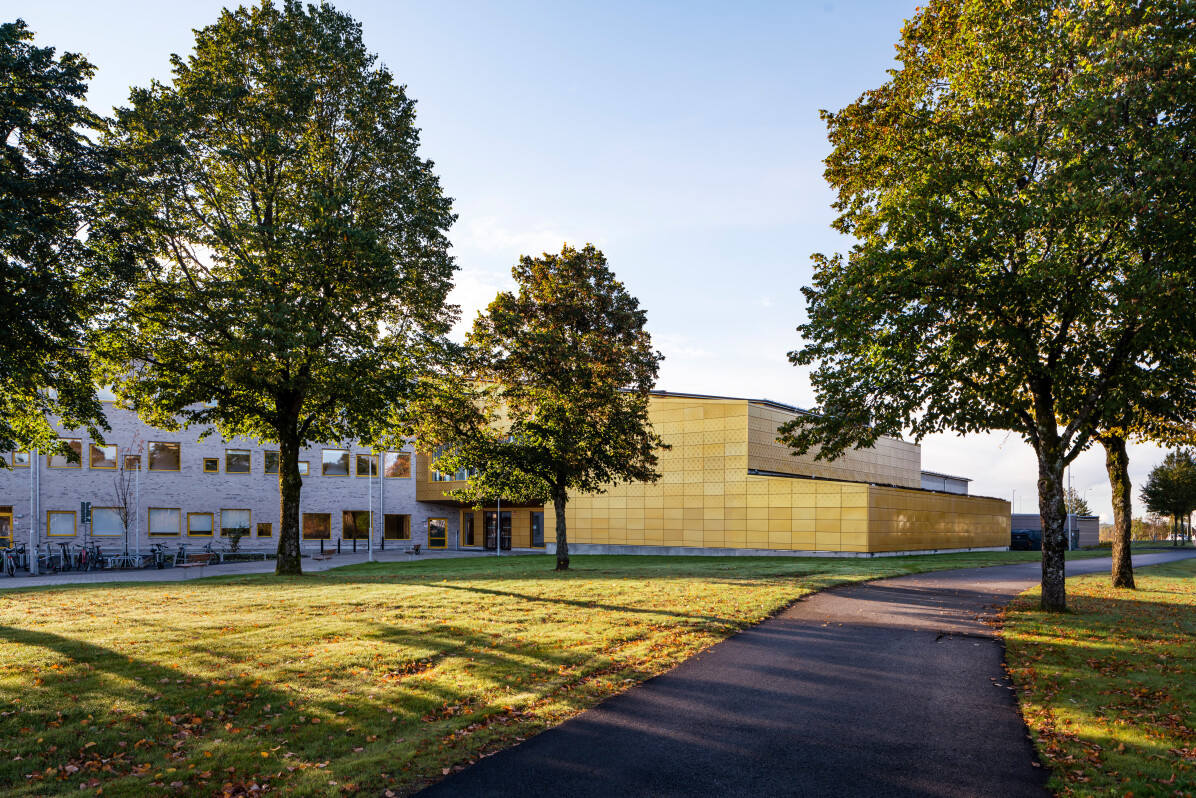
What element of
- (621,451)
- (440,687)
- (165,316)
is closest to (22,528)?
(165,316)

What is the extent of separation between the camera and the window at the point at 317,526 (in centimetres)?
5100

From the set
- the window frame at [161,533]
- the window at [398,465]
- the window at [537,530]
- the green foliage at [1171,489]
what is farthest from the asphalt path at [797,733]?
the green foliage at [1171,489]

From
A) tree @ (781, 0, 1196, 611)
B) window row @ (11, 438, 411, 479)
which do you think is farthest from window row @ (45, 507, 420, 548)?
tree @ (781, 0, 1196, 611)

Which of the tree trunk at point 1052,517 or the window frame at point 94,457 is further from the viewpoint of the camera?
the window frame at point 94,457

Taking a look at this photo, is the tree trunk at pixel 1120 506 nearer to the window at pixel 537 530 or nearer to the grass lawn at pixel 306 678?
the grass lawn at pixel 306 678

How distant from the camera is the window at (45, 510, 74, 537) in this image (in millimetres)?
42562

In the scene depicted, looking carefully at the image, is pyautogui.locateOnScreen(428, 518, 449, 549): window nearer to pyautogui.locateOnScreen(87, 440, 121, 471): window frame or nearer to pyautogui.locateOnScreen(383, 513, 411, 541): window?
pyautogui.locateOnScreen(383, 513, 411, 541): window

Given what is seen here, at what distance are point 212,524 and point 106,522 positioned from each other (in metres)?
5.64

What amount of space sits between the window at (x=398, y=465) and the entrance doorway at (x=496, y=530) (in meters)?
6.83

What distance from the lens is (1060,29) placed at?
14.0m

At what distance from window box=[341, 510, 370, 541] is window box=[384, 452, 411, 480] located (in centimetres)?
338

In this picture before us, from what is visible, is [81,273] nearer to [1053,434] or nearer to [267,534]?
[1053,434]

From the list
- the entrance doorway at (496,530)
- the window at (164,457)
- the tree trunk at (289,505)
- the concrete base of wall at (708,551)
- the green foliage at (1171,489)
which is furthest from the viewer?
the green foliage at (1171,489)

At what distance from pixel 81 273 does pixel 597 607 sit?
1385 cm
